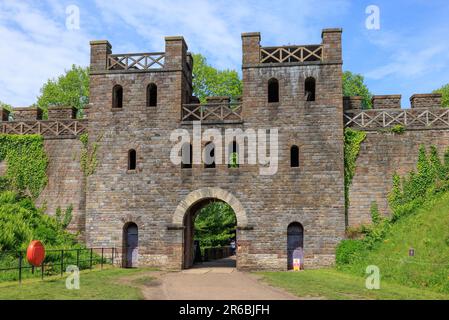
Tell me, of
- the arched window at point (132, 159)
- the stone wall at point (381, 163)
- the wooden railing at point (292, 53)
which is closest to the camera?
the stone wall at point (381, 163)

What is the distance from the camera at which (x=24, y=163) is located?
78.8 ft

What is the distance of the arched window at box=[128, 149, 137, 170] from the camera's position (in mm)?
22641

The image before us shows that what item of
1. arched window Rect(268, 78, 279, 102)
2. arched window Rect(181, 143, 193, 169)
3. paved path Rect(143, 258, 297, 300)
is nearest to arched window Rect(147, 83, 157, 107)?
arched window Rect(181, 143, 193, 169)

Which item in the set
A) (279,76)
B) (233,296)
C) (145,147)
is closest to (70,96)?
(145,147)

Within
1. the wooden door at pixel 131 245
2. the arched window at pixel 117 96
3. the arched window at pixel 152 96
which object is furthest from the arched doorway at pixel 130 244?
the arched window at pixel 152 96

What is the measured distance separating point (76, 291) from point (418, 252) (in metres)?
11.2

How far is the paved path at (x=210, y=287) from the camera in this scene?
12993 mm

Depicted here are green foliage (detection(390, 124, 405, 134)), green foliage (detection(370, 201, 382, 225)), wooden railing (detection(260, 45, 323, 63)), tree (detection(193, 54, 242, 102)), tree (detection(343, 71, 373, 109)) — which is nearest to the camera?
green foliage (detection(370, 201, 382, 225))

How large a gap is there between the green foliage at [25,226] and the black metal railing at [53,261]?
707 mm

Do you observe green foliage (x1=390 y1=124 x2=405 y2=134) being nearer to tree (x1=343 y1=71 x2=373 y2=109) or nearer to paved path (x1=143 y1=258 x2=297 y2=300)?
paved path (x1=143 y1=258 x2=297 y2=300)

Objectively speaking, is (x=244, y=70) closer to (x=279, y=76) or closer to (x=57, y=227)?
(x=279, y=76)

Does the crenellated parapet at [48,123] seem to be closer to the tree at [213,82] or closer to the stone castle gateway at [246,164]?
the stone castle gateway at [246,164]

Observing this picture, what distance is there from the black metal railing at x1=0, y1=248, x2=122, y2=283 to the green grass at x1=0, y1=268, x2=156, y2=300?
0.58 meters
